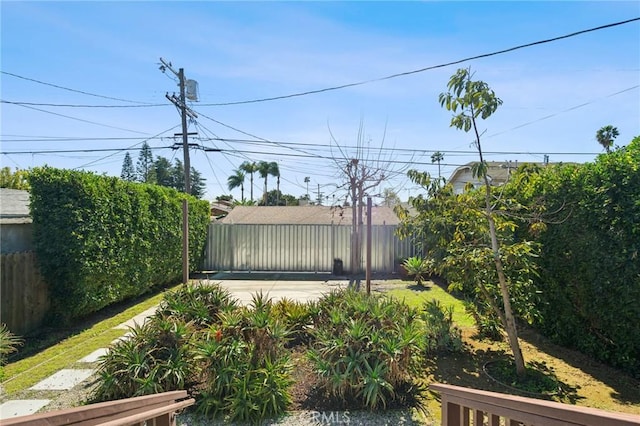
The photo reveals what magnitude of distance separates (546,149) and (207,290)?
1844 centimetres

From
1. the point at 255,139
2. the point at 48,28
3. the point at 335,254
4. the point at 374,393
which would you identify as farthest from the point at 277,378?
the point at 255,139

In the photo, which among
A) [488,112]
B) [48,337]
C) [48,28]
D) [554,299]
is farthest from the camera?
[48,28]

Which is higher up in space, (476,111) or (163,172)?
(163,172)

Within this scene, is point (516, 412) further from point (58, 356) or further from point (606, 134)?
point (606, 134)

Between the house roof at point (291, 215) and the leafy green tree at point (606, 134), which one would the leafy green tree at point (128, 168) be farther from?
the leafy green tree at point (606, 134)

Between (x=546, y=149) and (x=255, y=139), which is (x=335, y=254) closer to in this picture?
(x=255, y=139)

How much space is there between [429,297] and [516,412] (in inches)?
280

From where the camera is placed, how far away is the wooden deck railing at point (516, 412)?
1087 millimetres

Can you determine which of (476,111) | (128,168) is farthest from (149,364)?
(128,168)

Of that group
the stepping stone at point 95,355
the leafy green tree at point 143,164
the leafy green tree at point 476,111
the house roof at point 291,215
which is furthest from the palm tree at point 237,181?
the leafy green tree at point 476,111

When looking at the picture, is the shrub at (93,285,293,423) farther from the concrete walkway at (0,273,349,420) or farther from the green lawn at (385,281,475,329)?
the green lawn at (385,281,475,329)

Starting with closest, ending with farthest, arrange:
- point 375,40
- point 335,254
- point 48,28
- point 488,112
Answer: point 488,112, point 48,28, point 375,40, point 335,254

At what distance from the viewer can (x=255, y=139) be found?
46.7ft

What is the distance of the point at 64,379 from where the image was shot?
3912 mm
